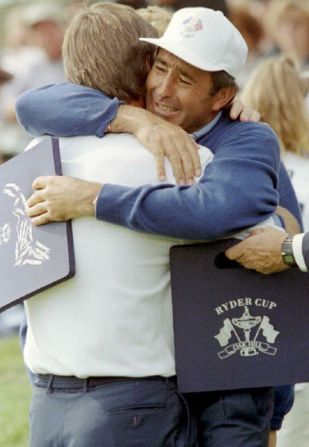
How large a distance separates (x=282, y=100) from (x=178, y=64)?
90.3 inches

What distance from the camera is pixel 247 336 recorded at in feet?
13.1

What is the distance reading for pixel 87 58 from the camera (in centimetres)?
404

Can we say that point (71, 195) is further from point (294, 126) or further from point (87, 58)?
point (294, 126)

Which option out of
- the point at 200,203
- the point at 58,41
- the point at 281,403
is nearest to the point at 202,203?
the point at 200,203

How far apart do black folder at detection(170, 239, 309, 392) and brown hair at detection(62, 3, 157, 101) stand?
53cm

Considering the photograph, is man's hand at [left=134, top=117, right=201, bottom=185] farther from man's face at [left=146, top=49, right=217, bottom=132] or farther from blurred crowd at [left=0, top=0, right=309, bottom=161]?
blurred crowd at [left=0, top=0, right=309, bottom=161]

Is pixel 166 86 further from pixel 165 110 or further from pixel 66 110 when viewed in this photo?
pixel 66 110

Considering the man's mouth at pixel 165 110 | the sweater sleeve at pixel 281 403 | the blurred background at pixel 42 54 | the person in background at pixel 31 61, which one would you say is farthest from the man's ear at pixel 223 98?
the person in background at pixel 31 61

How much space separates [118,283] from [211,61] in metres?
0.73

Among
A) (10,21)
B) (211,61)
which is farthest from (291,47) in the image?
(211,61)

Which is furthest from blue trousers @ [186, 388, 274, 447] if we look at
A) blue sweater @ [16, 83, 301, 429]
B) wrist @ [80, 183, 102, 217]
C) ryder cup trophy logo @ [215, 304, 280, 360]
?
wrist @ [80, 183, 102, 217]

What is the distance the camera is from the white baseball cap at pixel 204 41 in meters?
4.08

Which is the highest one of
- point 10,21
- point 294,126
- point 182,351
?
point 182,351

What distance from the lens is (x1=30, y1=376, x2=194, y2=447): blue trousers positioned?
3.89 metres
